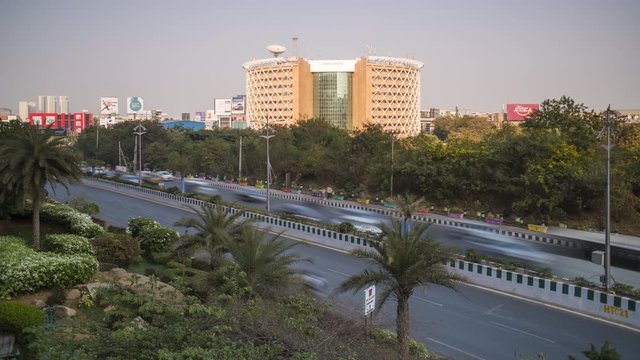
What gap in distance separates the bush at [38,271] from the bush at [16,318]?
9.38ft

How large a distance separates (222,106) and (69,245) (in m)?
153

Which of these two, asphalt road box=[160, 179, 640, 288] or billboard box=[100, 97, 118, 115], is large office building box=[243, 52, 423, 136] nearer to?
billboard box=[100, 97, 118, 115]

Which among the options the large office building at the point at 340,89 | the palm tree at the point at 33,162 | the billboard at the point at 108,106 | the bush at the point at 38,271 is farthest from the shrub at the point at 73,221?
the billboard at the point at 108,106

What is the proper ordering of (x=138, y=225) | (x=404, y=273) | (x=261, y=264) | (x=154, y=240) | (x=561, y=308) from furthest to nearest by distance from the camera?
(x=138, y=225) < (x=154, y=240) < (x=561, y=308) < (x=261, y=264) < (x=404, y=273)

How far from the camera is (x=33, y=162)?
1920 cm

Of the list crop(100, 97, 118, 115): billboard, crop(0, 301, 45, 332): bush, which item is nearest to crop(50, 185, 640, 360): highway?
crop(0, 301, 45, 332): bush

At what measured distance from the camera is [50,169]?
19.8m

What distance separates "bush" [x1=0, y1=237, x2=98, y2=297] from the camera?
14742 mm

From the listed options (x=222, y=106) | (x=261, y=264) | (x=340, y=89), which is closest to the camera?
(x=261, y=264)

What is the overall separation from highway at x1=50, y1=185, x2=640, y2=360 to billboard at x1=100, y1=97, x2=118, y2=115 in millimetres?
119761

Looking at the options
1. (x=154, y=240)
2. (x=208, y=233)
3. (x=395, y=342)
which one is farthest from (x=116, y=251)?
(x=395, y=342)

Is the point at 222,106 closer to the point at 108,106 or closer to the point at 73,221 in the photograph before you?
the point at 108,106

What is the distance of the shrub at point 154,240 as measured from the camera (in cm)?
2208

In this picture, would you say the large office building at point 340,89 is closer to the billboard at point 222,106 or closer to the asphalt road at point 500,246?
the billboard at point 222,106
